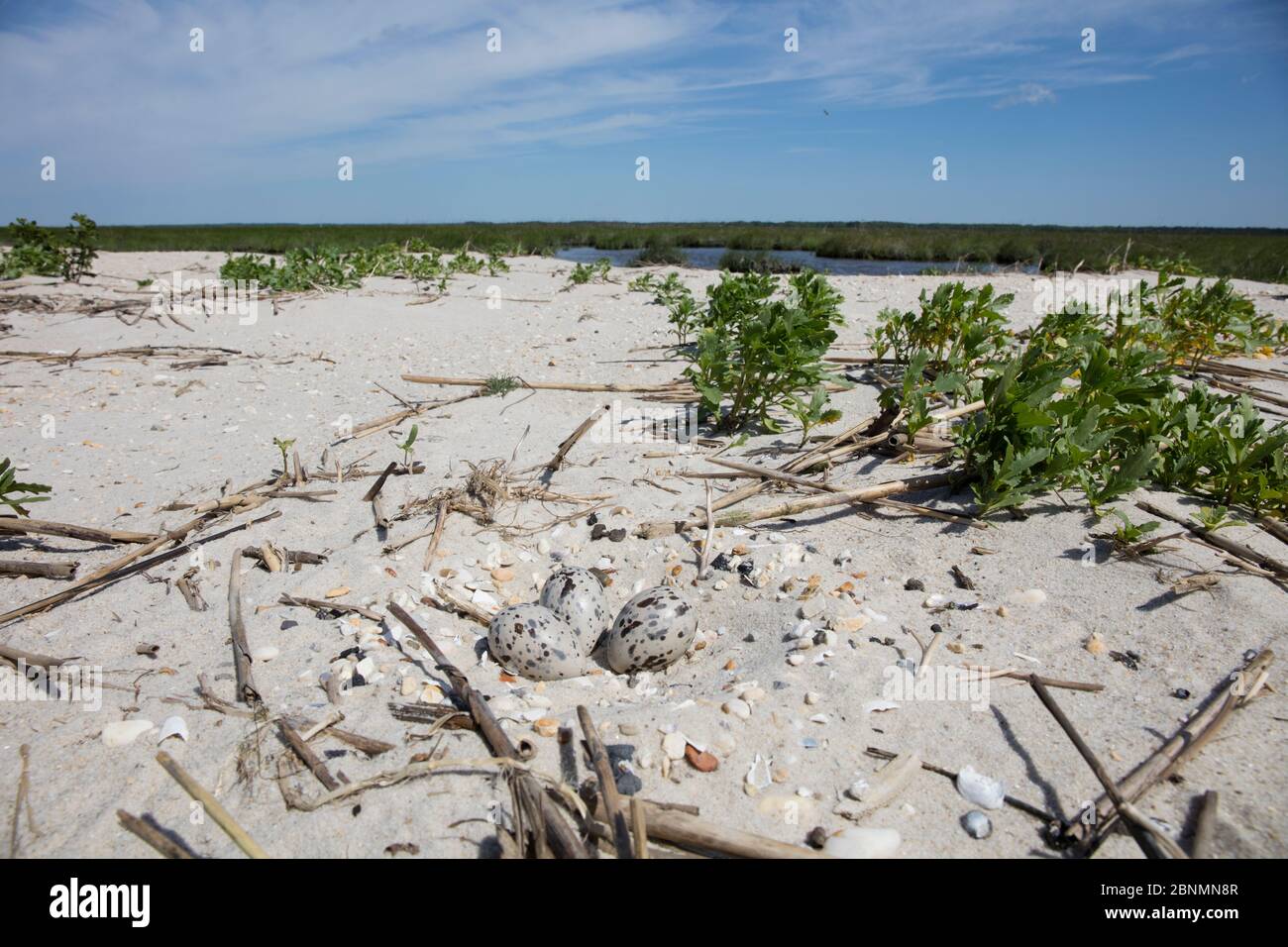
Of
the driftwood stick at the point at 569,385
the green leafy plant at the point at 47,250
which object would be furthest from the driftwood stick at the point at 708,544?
the green leafy plant at the point at 47,250

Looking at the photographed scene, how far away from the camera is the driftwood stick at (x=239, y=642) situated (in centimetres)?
240

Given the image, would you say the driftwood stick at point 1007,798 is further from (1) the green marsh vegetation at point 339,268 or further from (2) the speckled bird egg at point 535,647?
(1) the green marsh vegetation at point 339,268

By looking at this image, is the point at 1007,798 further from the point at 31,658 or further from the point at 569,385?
the point at 569,385

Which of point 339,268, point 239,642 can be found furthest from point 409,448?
point 339,268

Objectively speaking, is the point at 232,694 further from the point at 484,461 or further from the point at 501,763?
the point at 484,461

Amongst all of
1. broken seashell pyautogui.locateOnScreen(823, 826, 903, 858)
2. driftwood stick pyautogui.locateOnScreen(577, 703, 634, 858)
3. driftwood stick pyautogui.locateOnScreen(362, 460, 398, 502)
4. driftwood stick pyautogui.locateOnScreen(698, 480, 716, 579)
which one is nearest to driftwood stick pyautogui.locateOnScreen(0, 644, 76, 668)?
driftwood stick pyautogui.locateOnScreen(362, 460, 398, 502)

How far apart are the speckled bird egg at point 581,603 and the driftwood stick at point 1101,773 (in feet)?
5.21

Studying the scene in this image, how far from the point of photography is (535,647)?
266cm

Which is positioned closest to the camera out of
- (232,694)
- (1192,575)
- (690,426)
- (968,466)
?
(232,694)

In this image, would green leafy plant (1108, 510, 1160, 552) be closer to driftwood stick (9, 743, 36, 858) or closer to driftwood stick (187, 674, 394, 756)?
driftwood stick (187, 674, 394, 756)

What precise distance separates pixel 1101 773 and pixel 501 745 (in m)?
1.65
